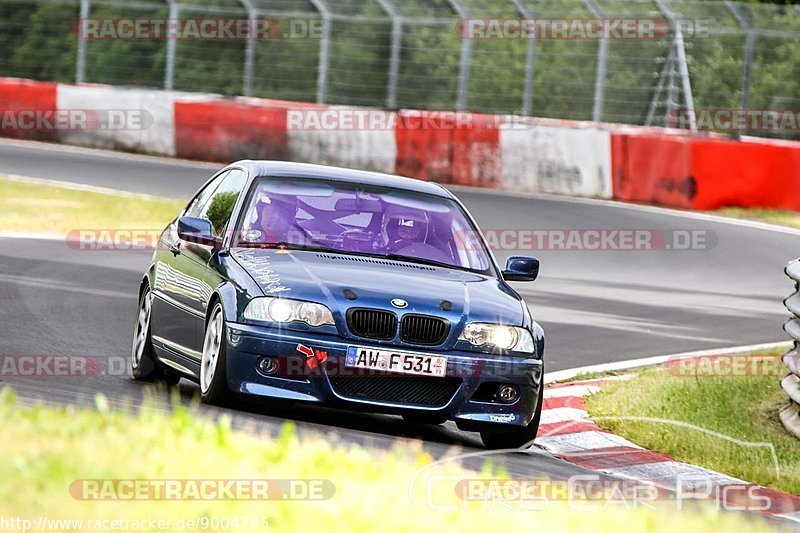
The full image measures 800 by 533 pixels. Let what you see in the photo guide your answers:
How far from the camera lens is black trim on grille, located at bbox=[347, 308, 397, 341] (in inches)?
327

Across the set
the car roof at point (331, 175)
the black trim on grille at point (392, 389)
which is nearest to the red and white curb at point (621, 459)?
the black trim on grille at point (392, 389)

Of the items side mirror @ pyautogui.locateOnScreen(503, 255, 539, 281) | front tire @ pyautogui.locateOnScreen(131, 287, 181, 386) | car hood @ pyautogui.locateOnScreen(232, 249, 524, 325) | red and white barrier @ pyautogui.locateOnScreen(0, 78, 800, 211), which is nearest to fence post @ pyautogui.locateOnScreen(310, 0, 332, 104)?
red and white barrier @ pyautogui.locateOnScreen(0, 78, 800, 211)

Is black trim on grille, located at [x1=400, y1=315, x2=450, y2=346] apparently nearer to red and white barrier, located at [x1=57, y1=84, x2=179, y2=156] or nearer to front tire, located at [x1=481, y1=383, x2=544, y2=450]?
front tire, located at [x1=481, y1=383, x2=544, y2=450]

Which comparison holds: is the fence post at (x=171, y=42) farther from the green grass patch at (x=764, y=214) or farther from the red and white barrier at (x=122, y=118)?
the green grass patch at (x=764, y=214)

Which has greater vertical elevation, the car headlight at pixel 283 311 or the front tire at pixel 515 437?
the car headlight at pixel 283 311

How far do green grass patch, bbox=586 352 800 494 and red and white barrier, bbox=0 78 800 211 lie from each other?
11494mm

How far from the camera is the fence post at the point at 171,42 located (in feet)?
91.5

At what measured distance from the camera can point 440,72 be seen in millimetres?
29688

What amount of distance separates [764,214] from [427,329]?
1619cm

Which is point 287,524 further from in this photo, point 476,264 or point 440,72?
point 440,72

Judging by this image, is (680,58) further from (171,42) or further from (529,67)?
(171,42)

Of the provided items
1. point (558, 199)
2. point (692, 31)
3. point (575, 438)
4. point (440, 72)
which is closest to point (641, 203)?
point (558, 199)

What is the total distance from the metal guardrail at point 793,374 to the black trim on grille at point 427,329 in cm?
264

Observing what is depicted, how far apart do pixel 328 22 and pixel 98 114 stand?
4.06 metres
